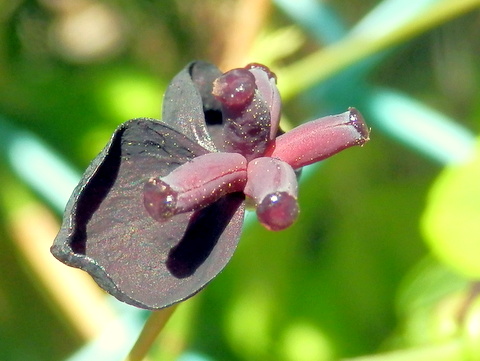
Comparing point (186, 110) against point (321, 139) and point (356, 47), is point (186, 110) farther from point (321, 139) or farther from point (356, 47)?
point (356, 47)

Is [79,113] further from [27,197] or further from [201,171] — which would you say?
[201,171]

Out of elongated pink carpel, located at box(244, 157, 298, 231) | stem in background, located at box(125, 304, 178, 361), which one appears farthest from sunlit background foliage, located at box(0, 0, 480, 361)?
elongated pink carpel, located at box(244, 157, 298, 231)

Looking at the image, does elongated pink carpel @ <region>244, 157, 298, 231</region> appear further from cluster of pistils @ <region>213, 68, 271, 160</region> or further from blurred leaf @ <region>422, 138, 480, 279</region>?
blurred leaf @ <region>422, 138, 480, 279</region>

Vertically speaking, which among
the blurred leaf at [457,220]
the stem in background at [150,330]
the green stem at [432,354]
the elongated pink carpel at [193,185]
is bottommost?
the stem in background at [150,330]

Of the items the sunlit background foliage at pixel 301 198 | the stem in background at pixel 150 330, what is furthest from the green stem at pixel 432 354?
the stem in background at pixel 150 330

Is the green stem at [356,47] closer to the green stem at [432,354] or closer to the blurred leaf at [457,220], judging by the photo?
the blurred leaf at [457,220]
